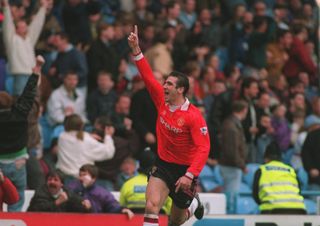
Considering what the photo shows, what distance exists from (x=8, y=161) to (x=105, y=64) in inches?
222

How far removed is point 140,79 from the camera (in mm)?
19438

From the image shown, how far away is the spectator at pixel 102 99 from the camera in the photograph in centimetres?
1922

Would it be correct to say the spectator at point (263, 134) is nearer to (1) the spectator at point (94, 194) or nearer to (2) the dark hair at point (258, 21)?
(2) the dark hair at point (258, 21)

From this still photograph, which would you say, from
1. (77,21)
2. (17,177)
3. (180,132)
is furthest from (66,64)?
(180,132)

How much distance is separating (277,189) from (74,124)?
3.12 m

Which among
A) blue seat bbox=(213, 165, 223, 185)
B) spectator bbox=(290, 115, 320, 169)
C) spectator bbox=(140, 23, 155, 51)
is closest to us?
blue seat bbox=(213, 165, 223, 185)

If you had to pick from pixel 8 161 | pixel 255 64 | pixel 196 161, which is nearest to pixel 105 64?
pixel 255 64

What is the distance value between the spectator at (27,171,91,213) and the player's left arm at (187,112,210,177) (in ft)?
7.46

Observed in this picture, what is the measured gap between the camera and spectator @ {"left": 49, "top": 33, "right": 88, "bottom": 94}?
19.3 m

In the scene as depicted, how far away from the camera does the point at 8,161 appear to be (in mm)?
14672

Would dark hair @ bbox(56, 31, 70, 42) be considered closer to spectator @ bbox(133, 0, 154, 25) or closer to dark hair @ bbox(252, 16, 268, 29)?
spectator @ bbox(133, 0, 154, 25)

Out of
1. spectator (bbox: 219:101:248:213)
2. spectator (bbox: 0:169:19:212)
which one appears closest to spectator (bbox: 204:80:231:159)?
spectator (bbox: 219:101:248:213)

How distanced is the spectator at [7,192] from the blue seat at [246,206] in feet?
15.7

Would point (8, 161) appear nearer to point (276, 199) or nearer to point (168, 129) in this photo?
point (168, 129)
